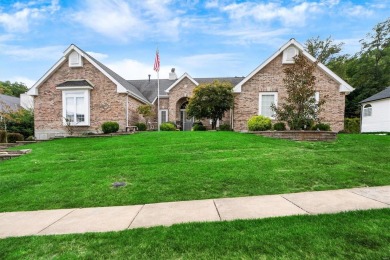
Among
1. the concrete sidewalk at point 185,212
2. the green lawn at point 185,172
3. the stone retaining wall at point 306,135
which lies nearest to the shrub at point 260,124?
the stone retaining wall at point 306,135

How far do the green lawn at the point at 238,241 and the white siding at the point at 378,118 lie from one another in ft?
77.6

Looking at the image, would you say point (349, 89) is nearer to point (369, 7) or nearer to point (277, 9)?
point (369, 7)

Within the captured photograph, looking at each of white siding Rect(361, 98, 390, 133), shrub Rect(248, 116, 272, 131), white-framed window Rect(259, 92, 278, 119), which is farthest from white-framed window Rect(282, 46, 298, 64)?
white siding Rect(361, 98, 390, 133)

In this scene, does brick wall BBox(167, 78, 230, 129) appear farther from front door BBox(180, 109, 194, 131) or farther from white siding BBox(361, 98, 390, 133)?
white siding BBox(361, 98, 390, 133)

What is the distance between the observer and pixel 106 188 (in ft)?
18.8

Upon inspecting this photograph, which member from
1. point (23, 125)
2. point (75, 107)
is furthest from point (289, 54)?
point (23, 125)

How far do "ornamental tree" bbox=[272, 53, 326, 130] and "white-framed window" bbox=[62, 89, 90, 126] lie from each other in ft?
48.1

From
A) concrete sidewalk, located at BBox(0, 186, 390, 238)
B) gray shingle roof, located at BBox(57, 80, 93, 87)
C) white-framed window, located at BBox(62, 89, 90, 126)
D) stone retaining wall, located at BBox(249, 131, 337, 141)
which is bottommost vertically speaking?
concrete sidewalk, located at BBox(0, 186, 390, 238)

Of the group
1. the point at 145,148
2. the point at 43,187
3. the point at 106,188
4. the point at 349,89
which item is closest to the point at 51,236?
the point at 106,188

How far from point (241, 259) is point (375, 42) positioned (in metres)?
45.5

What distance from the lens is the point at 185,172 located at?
653 centimetres

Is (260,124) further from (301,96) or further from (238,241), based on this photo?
(238,241)

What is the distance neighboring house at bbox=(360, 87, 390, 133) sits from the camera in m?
21.3

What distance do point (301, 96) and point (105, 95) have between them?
14.4 metres
